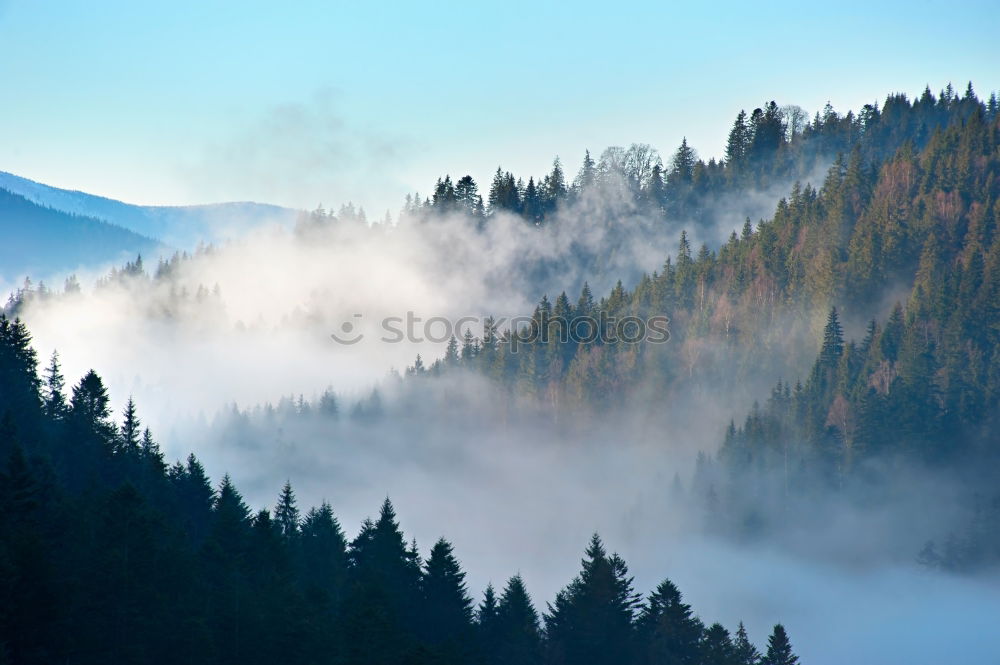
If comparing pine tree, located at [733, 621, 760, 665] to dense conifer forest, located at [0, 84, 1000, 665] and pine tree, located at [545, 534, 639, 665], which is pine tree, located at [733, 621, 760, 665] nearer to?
dense conifer forest, located at [0, 84, 1000, 665]

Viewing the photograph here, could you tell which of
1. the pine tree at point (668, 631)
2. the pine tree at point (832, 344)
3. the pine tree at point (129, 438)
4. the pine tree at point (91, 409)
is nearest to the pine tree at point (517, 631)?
the pine tree at point (668, 631)

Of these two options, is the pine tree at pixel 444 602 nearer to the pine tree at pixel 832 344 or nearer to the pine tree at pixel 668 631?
the pine tree at pixel 668 631

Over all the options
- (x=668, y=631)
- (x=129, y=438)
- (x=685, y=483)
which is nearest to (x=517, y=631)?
(x=668, y=631)

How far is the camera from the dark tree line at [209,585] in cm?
4650

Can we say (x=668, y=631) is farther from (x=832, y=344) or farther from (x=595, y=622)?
(x=832, y=344)

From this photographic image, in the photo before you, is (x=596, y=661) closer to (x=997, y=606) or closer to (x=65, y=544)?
(x=65, y=544)

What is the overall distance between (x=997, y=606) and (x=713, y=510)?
39281 millimetres

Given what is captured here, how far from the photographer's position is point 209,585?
54.0 m

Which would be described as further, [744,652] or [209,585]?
[744,652]

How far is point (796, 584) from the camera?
14138cm

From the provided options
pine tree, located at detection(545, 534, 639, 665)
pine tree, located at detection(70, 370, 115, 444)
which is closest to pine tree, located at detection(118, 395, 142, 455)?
pine tree, located at detection(70, 370, 115, 444)

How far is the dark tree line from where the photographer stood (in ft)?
153

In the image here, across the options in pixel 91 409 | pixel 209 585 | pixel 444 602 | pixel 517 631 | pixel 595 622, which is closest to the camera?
pixel 209 585

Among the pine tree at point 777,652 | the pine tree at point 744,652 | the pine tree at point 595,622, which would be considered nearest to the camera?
the pine tree at point 595,622
